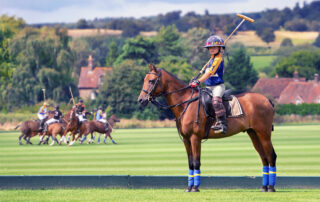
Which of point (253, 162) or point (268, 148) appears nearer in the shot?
point (268, 148)

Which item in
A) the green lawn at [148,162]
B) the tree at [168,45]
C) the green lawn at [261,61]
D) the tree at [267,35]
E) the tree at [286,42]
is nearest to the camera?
the green lawn at [148,162]

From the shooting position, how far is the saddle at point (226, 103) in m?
11.7

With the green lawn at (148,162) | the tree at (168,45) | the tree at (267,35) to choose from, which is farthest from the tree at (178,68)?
the tree at (267,35)

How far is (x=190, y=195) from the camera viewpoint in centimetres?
1075

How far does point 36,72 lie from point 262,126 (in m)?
53.6

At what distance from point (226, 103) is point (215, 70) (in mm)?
709

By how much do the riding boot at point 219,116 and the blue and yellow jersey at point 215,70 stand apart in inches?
11.5

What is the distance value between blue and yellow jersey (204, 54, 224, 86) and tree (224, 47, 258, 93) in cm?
6683

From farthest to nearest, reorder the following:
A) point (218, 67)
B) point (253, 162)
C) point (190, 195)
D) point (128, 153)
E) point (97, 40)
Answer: point (97, 40) < point (128, 153) < point (253, 162) < point (218, 67) < point (190, 195)

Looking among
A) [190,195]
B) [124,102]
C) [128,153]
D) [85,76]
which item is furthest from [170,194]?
[85,76]

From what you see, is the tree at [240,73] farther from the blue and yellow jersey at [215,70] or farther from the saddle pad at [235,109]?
the blue and yellow jersey at [215,70]

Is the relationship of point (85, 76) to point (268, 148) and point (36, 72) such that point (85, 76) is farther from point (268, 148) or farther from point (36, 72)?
point (268, 148)

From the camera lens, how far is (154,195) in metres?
10.7

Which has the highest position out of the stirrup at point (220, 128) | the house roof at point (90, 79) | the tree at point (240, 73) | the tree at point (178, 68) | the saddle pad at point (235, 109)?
the saddle pad at point (235, 109)
